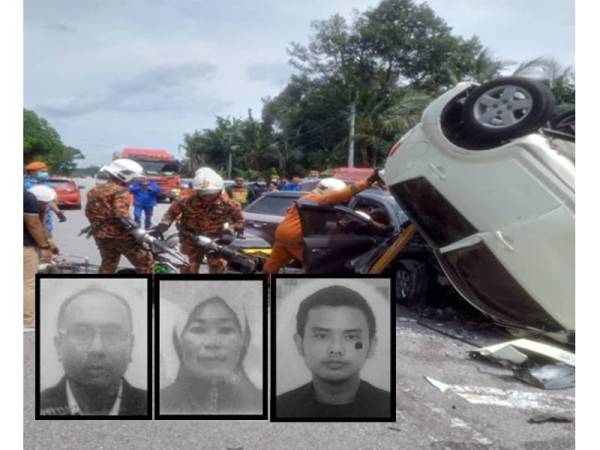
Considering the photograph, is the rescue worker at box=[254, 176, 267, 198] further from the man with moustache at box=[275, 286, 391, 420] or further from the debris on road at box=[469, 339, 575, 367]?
the debris on road at box=[469, 339, 575, 367]

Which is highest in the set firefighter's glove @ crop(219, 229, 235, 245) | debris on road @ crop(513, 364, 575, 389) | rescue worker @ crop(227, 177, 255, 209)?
rescue worker @ crop(227, 177, 255, 209)

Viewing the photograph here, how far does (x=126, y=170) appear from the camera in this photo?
2.60 m

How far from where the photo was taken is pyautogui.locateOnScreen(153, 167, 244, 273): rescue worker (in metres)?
2.70

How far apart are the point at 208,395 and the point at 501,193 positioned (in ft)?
4.62

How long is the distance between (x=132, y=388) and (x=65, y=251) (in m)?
0.67

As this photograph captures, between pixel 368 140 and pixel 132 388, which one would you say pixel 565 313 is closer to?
pixel 368 140

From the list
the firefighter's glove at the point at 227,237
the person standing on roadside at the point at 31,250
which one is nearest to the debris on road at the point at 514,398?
the firefighter's glove at the point at 227,237

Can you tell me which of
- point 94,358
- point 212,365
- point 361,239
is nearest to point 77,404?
point 94,358

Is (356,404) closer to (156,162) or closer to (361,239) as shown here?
(361,239)

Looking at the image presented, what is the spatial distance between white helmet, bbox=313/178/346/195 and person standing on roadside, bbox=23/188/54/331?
119cm

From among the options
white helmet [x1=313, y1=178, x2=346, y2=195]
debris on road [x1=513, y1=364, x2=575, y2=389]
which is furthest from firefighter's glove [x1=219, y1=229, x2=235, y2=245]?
debris on road [x1=513, y1=364, x2=575, y2=389]

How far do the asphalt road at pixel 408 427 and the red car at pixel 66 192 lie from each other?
15cm

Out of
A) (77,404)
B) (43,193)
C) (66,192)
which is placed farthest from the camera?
(66,192)

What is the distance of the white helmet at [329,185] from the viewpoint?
105 inches
